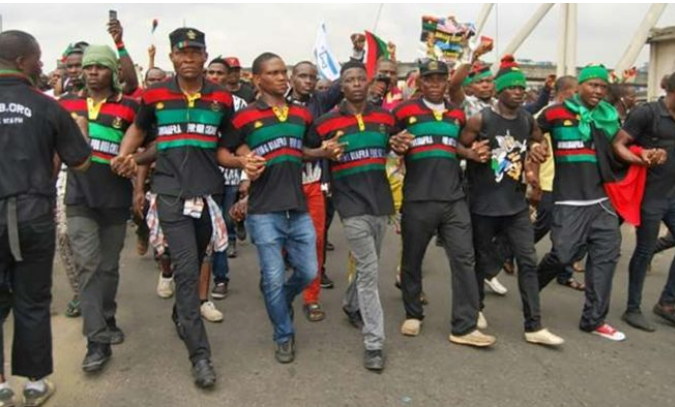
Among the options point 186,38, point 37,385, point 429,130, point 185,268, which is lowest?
point 37,385

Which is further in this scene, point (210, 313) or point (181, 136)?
point (210, 313)

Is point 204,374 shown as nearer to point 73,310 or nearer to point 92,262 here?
point 92,262

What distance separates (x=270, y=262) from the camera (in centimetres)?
416

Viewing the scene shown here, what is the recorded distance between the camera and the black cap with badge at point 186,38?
153 inches

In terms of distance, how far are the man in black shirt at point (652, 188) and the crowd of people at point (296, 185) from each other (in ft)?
0.04

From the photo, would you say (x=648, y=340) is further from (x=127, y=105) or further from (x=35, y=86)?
(x=35, y=86)

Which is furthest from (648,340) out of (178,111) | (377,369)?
(178,111)

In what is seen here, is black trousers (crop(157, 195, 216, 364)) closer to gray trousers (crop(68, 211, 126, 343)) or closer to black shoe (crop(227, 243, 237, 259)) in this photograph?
gray trousers (crop(68, 211, 126, 343))

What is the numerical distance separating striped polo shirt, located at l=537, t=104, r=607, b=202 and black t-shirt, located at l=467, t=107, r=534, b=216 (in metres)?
0.34

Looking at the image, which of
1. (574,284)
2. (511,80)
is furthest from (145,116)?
(574,284)

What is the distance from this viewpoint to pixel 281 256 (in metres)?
4.21

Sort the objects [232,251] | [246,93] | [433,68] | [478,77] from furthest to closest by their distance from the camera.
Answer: [232,251], [246,93], [478,77], [433,68]

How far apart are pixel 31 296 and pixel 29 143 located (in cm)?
86

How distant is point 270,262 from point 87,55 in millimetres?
1867
